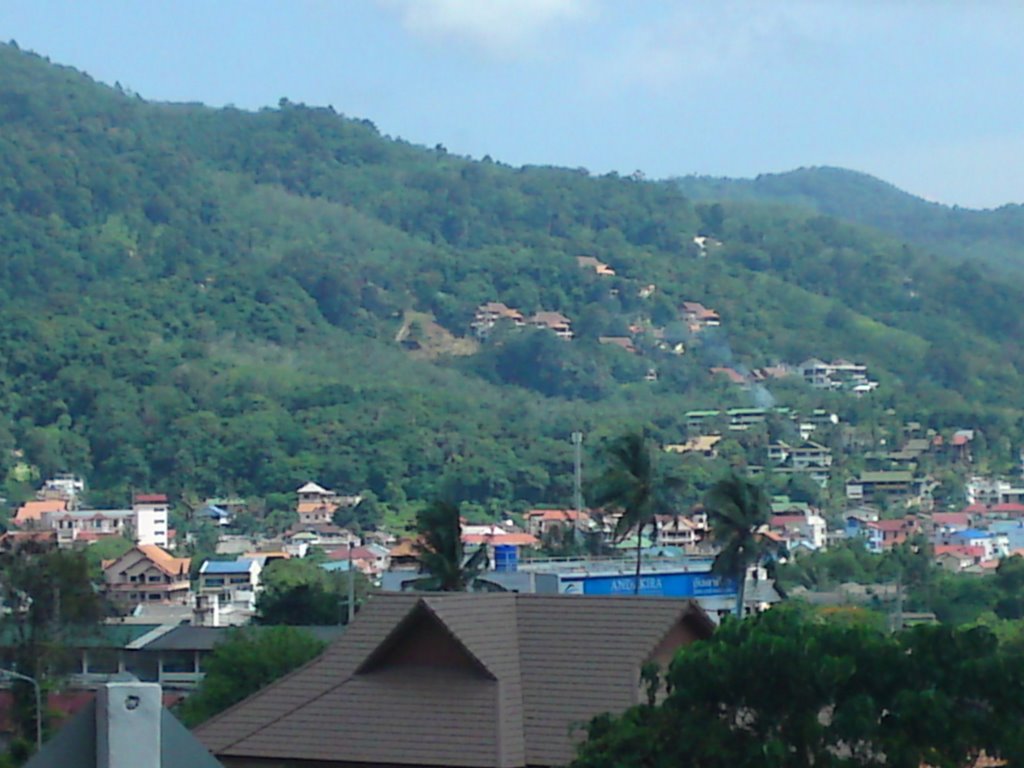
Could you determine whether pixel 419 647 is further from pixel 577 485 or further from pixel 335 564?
pixel 577 485

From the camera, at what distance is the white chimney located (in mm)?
7508

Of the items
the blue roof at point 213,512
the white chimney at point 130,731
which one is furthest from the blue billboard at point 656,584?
the blue roof at point 213,512

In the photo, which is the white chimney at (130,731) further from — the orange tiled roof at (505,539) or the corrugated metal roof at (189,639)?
the orange tiled roof at (505,539)

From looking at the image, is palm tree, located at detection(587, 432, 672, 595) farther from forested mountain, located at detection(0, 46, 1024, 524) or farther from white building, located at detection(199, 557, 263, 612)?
forested mountain, located at detection(0, 46, 1024, 524)

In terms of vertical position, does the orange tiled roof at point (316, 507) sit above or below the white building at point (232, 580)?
above

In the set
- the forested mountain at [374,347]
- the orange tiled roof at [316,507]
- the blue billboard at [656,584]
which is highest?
the forested mountain at [374,347]

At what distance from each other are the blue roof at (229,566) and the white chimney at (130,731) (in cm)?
8465

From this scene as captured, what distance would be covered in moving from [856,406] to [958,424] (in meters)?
8.17

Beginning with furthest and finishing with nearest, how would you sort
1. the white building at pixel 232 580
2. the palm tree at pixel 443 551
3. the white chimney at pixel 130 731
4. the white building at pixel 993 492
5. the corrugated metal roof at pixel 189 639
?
the white building at pixel 993 492 → the white building at pixel 232 580 → the corrugated metal roof at pixel 189 639 → the palm tree at pixel 443 551 → the white chimney at pixel 130 731

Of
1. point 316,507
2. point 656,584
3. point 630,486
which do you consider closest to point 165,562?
point 316,507

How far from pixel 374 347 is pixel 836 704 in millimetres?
146867

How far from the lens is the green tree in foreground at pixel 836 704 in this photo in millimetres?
16984

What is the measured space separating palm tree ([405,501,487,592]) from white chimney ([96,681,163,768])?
101ft

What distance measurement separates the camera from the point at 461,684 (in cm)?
2123
